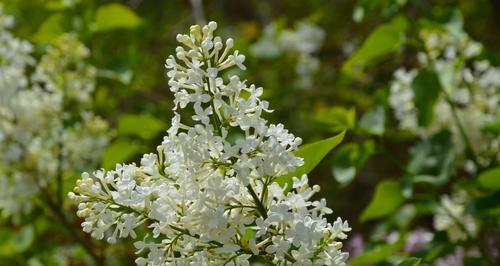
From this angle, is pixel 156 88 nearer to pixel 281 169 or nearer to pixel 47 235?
pixel 47 235

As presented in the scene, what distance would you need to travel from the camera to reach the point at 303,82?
4320 mm

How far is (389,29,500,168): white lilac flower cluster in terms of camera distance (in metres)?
2.52

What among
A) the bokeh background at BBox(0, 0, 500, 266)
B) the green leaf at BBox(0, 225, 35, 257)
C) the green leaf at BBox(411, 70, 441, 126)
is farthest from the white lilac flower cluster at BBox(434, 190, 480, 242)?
the green leaf at BBox(0, 225, 35, 257)

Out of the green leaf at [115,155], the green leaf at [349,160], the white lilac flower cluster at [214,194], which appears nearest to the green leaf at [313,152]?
the white lilac flower cluster at [214,194]

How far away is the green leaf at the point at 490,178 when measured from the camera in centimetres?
212

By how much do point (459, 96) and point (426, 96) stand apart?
0.25 meters

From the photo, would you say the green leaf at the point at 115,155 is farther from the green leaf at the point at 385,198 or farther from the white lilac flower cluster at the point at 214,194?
the white lilac flower cluster at the point at 214,194

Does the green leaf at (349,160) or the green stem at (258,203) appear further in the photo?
the green leaf at (349,160)

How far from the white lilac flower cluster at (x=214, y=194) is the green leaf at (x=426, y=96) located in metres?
1.34

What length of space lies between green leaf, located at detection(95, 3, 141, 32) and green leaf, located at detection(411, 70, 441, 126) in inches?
43.0

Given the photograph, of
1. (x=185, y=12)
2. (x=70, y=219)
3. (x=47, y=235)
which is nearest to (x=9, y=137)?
(x=70, y=219)

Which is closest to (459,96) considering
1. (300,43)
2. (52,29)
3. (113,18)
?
(113,18)

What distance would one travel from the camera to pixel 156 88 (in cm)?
527

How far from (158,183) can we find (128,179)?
0.05 meters
